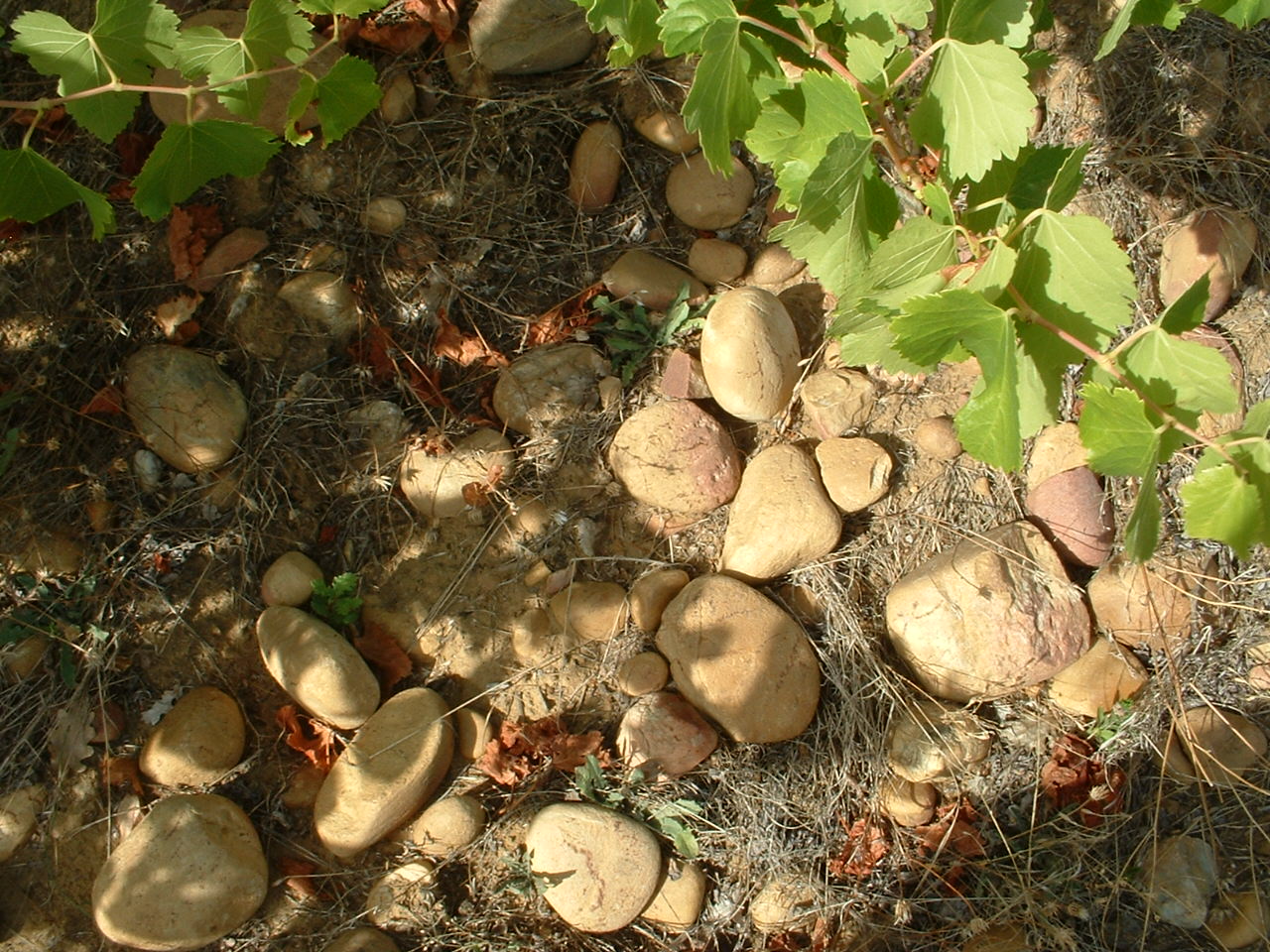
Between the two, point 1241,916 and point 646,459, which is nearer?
point 1241,916

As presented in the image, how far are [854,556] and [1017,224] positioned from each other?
1.18 metres

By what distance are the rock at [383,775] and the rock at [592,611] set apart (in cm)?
43

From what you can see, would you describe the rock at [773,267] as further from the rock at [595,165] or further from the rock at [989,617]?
the rock at [989,617]

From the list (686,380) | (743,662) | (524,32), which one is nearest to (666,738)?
(743,662)

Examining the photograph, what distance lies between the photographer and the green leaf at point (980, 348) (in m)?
1.34

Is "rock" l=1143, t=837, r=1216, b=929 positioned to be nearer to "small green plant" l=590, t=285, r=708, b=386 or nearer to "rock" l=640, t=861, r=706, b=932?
"rock" l=640, t=861, r=706, b=932

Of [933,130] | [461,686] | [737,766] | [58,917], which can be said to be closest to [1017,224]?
[933,130]

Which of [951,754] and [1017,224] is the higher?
[1017,224]

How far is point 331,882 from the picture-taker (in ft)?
8.11

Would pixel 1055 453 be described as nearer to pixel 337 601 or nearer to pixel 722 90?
pixel 722 90

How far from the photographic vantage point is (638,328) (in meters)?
2.63

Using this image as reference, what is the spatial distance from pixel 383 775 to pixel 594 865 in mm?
592

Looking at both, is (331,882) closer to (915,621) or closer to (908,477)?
(915,621)


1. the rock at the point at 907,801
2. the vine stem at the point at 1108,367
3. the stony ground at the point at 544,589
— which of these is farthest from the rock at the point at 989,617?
the vine stem at the point at 1108,367
